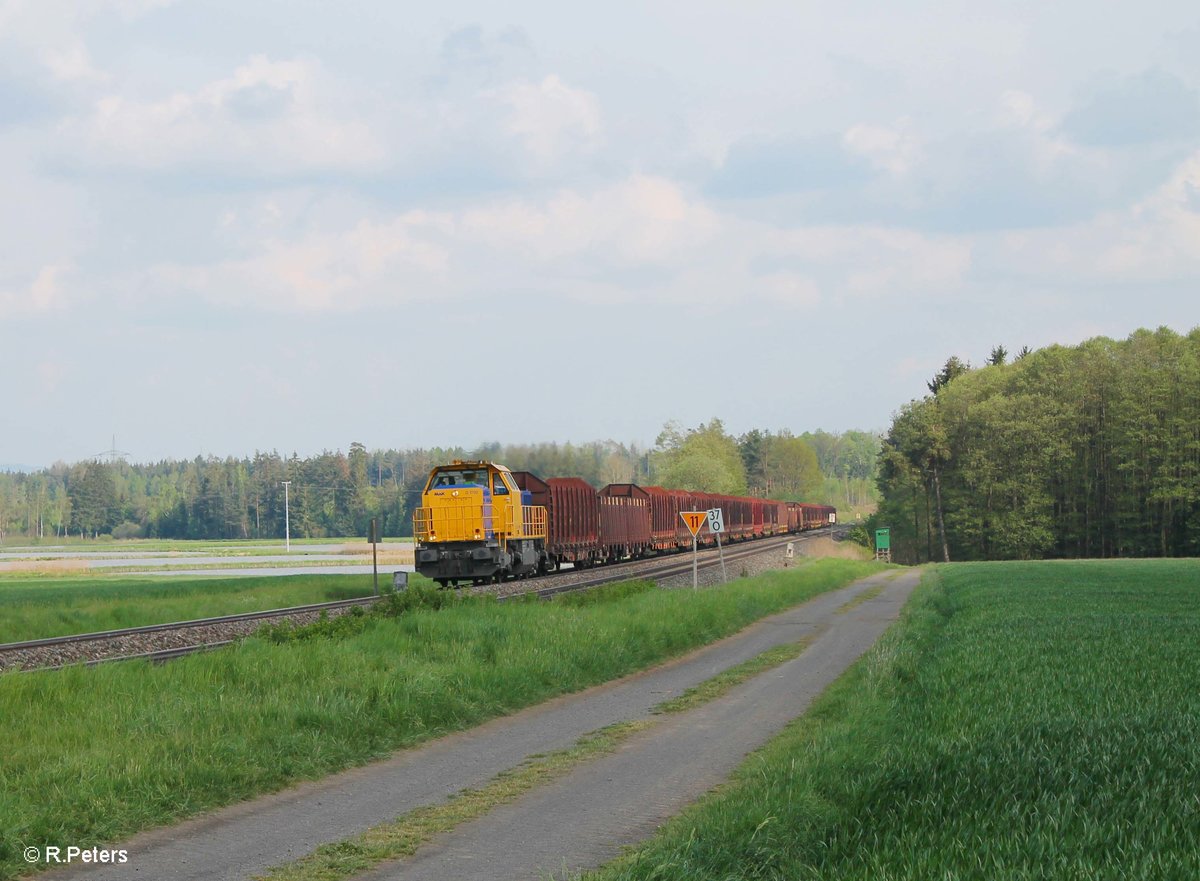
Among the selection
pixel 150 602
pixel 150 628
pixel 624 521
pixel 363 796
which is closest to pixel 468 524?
pixel 150 602

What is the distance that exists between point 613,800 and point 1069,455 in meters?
86.1

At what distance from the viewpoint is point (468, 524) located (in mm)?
38438

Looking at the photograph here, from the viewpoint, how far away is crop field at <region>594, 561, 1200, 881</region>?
6.13 meters

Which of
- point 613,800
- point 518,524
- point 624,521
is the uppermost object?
point 518,524

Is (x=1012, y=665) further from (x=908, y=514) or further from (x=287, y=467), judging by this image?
(x=287, y=467)

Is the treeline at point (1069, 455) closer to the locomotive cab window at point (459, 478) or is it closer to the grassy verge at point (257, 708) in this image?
the locomotive cab window at point (459, 478)

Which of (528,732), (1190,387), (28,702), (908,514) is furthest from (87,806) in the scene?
(908,514)

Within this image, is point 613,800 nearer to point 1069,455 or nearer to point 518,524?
point 518,524

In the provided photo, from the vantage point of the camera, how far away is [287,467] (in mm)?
196750

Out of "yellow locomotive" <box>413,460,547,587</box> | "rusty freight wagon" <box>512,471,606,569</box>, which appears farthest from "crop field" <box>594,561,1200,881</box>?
"rusty freight wagon" <box>512,471,606,569</box>

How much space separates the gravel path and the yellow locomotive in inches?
850

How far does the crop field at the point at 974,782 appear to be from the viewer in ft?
20.1

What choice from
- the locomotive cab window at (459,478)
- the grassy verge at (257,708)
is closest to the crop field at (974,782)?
the grassy verge at (257,708)

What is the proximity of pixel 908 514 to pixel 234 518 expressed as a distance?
123462 mm
